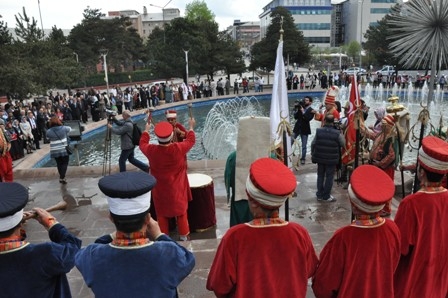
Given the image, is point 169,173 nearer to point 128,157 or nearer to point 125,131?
point 125,131

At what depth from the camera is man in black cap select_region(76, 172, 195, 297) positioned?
2.20m

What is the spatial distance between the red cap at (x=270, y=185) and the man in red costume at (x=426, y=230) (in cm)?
122

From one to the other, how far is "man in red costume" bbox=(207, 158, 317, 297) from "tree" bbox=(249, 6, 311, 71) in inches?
1361

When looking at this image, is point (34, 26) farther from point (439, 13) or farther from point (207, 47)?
point (439, 13)

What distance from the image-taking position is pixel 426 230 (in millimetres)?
3043

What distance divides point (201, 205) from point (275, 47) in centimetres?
3154

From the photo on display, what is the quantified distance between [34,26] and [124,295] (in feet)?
83.9

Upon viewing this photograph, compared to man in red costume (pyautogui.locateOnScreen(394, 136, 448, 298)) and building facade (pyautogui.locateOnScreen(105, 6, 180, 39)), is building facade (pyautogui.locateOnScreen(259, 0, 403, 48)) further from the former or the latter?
man in red costume (pyautogui.locateOnScreen(394, 136, 448, 298))

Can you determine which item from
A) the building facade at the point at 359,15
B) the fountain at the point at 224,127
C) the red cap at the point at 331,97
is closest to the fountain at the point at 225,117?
the fountain at the point at 224,127

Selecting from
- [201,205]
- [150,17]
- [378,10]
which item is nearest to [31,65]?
[201,205]

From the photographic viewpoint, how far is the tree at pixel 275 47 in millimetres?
36062

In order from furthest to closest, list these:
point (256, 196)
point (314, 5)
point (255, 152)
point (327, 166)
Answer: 1. point (314, 5)
2. point (327, 166)
3. point (255, 152)
4. point (256, 196)

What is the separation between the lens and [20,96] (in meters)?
17.7

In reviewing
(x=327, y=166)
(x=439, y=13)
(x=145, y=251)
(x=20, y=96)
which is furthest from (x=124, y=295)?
(x=20, y=96)
